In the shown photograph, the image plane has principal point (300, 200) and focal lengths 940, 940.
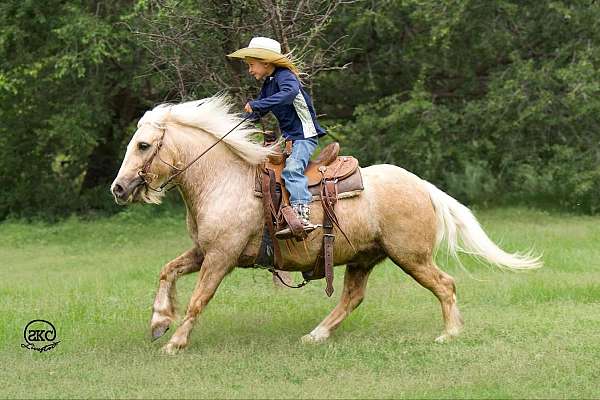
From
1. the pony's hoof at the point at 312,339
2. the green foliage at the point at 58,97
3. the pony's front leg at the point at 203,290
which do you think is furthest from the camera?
the green foliage at the point at 58,97

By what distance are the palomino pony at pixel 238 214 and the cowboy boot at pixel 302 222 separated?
0.15 m


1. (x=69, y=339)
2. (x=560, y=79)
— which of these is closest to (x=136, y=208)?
(x=560, y=79)

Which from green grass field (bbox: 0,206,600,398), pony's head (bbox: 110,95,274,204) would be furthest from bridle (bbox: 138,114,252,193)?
green grass field (bbox: 0,206,600,398)

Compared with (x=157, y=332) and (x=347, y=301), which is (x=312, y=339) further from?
(x=157, y=332)

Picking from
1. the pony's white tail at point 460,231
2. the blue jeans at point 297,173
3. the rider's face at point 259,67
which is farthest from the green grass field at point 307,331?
the rider's face at point 259,67

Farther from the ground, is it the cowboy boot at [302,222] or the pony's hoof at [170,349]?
the cowboy boot at [302,222]

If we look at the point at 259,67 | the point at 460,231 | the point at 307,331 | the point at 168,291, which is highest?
the point at 259,67

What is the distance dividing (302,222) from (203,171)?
96cm

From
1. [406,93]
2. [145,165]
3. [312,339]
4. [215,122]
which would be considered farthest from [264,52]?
[406,93]

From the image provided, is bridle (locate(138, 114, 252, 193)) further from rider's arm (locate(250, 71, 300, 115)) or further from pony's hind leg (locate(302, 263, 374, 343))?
pony's hind leg (locate(302, 263, 374, 343))

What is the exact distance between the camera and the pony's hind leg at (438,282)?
8.31 m

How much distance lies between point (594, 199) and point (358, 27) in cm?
538

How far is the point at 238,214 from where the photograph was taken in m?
7.79

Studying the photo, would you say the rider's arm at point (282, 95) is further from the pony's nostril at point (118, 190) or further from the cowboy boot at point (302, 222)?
the pony's nostril at point (118, 190)
